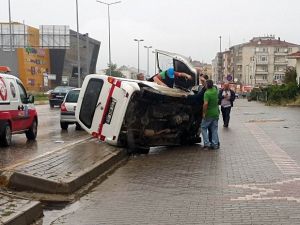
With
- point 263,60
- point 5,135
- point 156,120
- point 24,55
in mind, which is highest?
point 263,60

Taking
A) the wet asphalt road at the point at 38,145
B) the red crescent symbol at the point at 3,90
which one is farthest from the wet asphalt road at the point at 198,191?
the red crescent symbol at the point at 3,90

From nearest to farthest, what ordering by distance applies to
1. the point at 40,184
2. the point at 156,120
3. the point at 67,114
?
the point at 40,184, the point at 156,120, the point at 67,114

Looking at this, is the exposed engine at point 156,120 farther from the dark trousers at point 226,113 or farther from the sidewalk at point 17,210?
the dark trousers at point 226,113

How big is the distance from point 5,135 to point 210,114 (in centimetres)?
508

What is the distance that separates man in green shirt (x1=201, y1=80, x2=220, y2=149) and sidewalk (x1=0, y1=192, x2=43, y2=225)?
275 inches

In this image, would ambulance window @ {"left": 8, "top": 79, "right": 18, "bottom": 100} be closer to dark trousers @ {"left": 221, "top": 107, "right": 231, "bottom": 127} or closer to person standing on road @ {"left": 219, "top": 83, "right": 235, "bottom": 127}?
person standing on road @ {"left": 219, "top": 83, "right": 235, "bottom": 127}

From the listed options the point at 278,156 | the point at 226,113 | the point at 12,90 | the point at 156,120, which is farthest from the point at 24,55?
the point at 278,156

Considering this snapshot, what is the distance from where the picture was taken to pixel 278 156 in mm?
11898

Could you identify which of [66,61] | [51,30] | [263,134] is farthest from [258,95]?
A: [263,134]

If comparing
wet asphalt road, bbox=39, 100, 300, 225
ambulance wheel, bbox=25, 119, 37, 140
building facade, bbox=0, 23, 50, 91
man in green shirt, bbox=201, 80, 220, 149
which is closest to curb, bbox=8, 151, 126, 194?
wet asphalt road, bbox=39, 100, 300, 225

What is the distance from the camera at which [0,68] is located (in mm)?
15227

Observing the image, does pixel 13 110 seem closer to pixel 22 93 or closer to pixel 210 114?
pixel 22 93

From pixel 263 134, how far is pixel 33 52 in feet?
255

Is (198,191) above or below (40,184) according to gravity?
below
